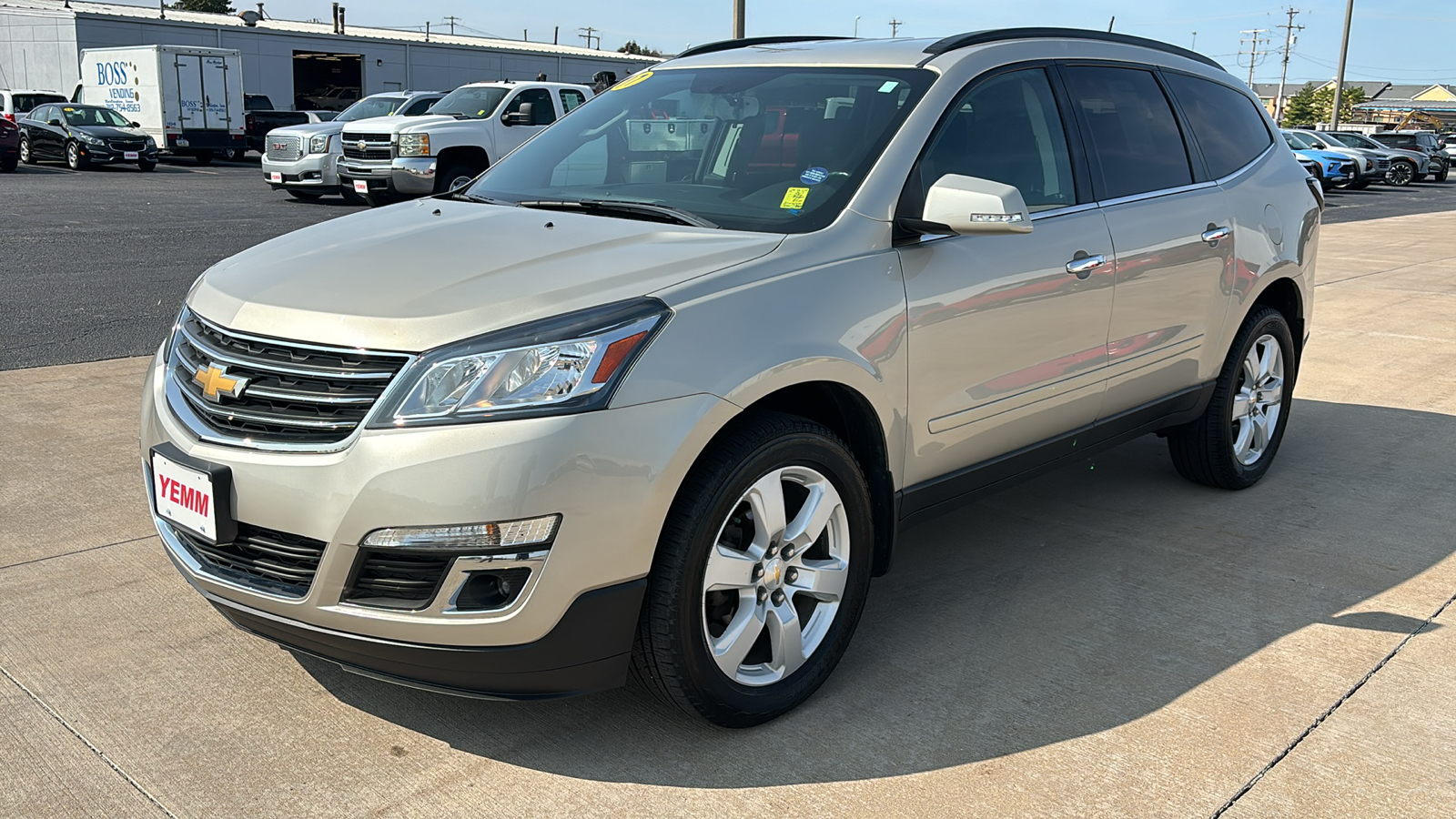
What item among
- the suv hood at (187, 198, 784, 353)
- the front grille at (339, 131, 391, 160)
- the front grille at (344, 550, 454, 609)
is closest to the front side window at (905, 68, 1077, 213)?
the suv hood at (187, 198, 784, 353)

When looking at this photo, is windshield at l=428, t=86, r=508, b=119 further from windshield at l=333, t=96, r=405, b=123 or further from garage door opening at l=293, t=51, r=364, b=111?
garage door opening at l=293, t=51, r=364, b=111

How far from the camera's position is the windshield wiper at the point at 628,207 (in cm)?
351

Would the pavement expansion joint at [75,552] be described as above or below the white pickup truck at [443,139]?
below

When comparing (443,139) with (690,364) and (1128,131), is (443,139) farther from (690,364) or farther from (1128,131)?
(690,364)

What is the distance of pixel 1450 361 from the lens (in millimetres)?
8172

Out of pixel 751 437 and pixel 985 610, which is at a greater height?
pixel 751 437

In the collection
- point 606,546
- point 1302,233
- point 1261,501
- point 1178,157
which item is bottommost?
point 1261,501

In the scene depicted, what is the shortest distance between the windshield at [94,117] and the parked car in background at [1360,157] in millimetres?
29528

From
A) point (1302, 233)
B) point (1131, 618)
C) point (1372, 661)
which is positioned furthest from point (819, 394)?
point (1302, 233)

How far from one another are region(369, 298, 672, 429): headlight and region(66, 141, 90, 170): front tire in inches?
1043

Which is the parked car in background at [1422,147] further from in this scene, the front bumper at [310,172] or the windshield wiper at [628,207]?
the windshield wiper at [628,207]

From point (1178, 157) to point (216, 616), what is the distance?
378cm

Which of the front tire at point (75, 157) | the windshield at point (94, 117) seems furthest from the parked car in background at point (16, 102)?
the front tire at point (75, 157)

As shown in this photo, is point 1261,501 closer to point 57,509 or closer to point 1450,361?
point 1450,361
